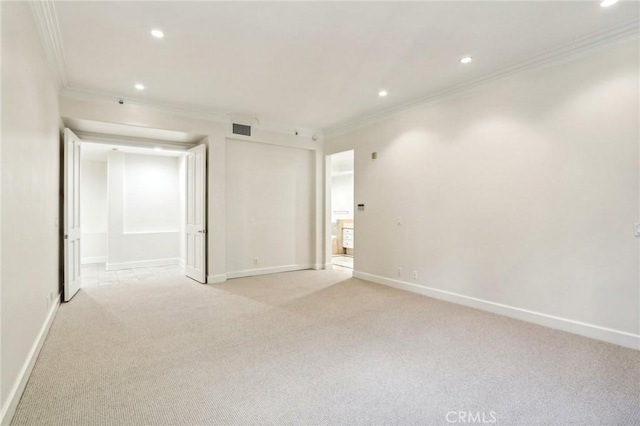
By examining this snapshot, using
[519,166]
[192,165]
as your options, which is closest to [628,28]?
[519,166]

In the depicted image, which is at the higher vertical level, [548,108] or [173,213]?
[548,108]

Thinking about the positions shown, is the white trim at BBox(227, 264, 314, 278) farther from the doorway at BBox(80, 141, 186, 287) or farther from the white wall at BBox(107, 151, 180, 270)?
the white wall at BBox(107, 151, 180, 270)

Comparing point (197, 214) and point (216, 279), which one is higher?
point (197, 214)

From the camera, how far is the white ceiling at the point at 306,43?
8.85 ft

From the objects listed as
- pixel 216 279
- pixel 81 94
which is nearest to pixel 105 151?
pixel 81 94

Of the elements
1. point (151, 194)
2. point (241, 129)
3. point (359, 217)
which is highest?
point (241, 129)

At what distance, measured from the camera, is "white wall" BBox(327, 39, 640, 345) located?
3002 mm

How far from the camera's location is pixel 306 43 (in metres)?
3.22

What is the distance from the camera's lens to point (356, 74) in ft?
13.0

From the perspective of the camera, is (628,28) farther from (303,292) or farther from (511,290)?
(303,292)

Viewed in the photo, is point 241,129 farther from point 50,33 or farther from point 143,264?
point 143,264

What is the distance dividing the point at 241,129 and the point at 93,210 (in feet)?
16.7

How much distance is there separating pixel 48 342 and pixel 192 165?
3.51 m

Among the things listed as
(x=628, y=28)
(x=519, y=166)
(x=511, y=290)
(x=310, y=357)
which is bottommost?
(x=310, y=357)
